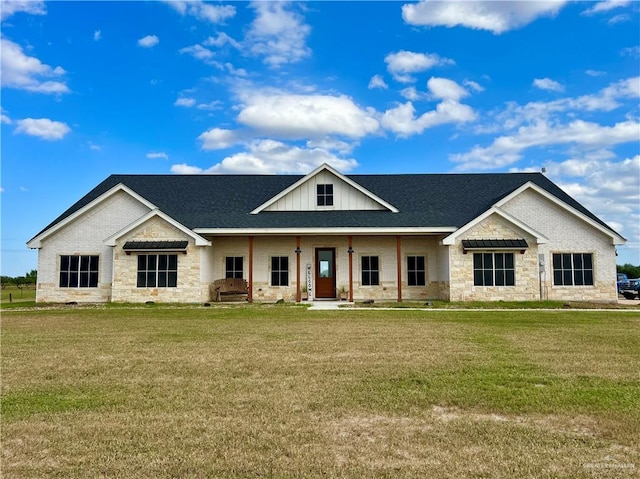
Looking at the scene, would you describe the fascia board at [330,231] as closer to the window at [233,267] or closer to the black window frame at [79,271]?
the window at [233,267]

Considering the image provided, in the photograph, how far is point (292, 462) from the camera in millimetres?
4152

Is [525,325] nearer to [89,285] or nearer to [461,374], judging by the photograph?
[461,374]

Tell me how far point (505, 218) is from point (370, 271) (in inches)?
246

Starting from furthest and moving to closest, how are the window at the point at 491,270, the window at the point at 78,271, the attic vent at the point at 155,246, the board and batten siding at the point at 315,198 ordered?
the board and batten siding at the point at 315,198, the window at the point at 78,271, the window at the point at 491,270, the attic vent at the point at 155,246

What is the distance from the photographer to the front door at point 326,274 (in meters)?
22.9

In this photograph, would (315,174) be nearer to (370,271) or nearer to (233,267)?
(370,271)

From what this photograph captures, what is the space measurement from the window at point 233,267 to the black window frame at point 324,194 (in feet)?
15.1

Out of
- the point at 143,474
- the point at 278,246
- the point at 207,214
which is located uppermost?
the point at 207,214

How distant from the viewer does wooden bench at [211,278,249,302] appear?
21969 mm

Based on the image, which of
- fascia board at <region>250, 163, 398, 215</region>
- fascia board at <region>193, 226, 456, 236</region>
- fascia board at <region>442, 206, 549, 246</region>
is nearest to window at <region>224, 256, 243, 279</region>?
fascia board at <region>193, 226, 456, 236</region>

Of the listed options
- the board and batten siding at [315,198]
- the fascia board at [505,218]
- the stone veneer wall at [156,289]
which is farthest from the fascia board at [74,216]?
the fascia board at [505,218]

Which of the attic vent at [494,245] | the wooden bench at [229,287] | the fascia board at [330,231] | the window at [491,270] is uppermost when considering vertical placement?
the fascia board at [330,231]

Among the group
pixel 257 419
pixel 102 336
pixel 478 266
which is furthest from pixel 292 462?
pixel 478 266

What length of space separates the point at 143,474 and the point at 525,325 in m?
11.6
